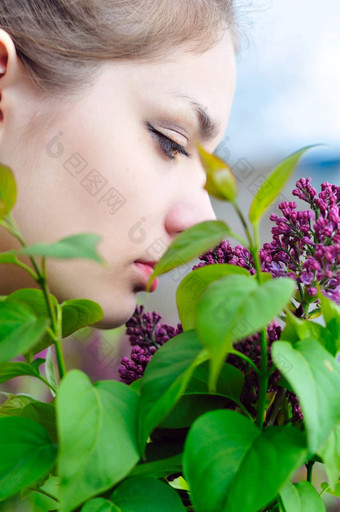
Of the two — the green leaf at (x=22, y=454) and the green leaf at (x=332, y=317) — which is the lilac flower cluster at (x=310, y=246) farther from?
the green leaf at (x=22, y=454)

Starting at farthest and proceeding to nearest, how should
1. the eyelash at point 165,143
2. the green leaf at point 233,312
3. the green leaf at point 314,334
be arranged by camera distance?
the eyelash at point 165,143 → the green leaf at point 314,334 → the green leaf at point 233,312

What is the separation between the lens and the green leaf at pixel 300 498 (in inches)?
11.9

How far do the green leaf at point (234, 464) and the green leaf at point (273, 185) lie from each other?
0.10 m

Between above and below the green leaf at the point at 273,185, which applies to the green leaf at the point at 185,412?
below

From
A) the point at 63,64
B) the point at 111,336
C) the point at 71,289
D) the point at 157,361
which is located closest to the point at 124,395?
the point at 157,361

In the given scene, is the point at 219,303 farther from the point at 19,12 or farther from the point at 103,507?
the point at 19,12

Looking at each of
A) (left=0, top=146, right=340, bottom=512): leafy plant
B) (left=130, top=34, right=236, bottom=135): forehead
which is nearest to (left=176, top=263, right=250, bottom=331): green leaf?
(left=0, top=146, right=340, bottom=512): leafy plant

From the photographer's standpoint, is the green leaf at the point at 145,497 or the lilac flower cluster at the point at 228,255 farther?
the lilac flower cluster at the point at 228,255

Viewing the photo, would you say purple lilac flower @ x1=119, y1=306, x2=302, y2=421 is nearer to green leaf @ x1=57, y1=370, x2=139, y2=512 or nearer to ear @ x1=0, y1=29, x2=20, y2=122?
green leaf @ x1=57, y1=370, x2=139, y2=512

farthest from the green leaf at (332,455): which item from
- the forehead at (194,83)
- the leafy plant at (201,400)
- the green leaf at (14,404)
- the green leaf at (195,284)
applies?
the forehead at (194,83)

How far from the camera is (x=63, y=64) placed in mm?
554

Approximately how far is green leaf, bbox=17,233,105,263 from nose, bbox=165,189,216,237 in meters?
0.30

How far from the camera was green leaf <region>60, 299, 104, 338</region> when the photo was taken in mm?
346

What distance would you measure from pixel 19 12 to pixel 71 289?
27 cm
